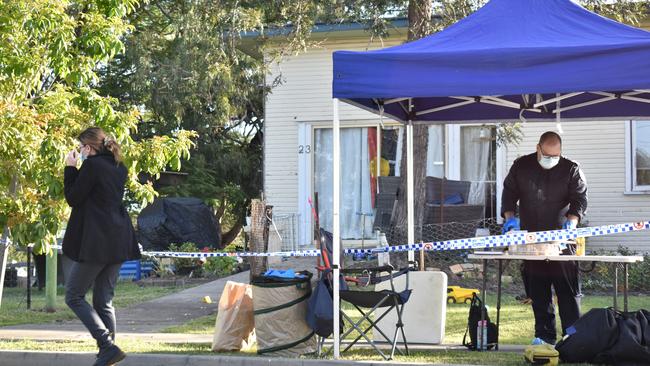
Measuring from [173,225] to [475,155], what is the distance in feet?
20.9

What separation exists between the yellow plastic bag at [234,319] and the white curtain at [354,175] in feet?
32.2

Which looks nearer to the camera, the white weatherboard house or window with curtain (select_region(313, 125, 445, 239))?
the white weatherboard house

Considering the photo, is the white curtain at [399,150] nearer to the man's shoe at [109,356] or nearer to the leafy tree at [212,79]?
the leafy tree at [212,79]

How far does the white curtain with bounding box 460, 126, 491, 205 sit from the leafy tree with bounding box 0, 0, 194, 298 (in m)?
8.80

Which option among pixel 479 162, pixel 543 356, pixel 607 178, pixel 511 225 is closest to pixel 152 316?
pixel 511 225

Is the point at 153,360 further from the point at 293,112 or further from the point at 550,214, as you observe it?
the point at 293,112

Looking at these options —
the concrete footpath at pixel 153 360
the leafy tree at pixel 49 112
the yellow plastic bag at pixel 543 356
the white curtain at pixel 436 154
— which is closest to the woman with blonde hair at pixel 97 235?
the concrete footpath at pixel 153 360

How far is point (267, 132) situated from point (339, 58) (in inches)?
440

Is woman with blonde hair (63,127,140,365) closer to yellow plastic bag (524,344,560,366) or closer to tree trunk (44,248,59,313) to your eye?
yellow plastic bag (524,344,560,366)

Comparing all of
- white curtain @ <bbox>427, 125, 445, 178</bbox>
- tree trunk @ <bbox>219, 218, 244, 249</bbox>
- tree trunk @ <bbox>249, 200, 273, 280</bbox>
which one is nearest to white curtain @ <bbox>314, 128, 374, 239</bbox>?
white curtain @ <bbox>427, 125, 445, 178</bbox>

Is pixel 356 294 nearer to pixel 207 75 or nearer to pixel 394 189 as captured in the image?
pixel 207 75

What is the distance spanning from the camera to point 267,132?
1884cm

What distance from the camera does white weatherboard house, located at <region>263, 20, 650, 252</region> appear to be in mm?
16984

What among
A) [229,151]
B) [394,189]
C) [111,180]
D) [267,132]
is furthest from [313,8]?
[229,151]
